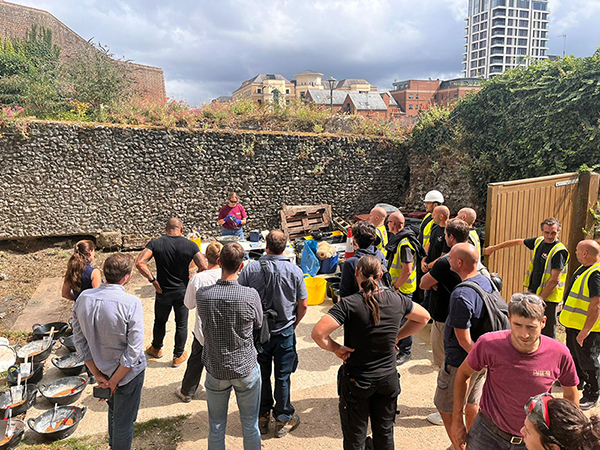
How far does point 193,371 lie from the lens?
3893 millimetres

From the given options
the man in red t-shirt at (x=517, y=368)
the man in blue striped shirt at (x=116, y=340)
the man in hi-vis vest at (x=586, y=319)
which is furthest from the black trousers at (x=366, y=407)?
the man in hi-vis vest at (x=586, y=319)

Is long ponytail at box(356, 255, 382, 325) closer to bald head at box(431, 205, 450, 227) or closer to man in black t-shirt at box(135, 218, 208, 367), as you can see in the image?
man in black t-shirt at box(135, 218, 208, 367)

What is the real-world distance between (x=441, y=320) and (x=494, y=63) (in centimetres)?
11045

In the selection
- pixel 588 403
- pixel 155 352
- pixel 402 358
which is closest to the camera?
pixel 588 403

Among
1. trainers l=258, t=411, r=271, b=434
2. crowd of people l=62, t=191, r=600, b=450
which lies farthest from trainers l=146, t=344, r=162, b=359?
trainers l=258, t=411, r=271, b=434

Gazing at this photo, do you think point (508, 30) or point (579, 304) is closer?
point (579, 304)

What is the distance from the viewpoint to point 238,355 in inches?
108

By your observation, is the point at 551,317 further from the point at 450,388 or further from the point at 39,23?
the point at 39,23

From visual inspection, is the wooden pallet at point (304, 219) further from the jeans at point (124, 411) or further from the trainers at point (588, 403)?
the jeans at point (124, 411)

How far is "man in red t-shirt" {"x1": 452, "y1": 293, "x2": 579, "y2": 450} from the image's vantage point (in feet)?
6.89

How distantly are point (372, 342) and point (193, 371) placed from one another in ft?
7.27

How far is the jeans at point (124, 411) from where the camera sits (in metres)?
2.81

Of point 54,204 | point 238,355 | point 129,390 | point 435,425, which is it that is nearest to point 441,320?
point 435,425

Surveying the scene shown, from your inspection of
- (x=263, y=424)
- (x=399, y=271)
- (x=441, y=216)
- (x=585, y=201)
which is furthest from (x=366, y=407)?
(x=585, y=201)
